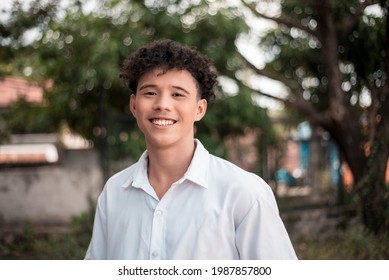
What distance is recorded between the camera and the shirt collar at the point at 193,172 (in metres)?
1.71

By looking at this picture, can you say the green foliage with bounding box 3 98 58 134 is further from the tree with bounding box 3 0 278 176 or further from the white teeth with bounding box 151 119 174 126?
the white teeth with bounding box 151 119 174 126

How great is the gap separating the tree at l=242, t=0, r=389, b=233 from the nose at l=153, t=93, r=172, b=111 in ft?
8.80

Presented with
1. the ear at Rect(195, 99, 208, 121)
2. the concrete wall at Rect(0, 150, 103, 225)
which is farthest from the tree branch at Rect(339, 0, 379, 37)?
the concrete wall at Rect(0, 150, 103, 225)

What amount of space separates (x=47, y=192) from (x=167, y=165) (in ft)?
16.5

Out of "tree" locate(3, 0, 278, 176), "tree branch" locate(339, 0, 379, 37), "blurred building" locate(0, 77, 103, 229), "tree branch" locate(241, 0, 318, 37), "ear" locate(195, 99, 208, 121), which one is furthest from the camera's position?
"blurred building" locate(0, 77, 103, 229)

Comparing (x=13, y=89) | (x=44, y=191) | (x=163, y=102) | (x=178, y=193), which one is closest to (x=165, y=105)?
(x=163, y=102)

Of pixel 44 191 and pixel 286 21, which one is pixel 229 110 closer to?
pixel 286 21

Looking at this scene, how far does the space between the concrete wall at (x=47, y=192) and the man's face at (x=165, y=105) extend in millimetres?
4644

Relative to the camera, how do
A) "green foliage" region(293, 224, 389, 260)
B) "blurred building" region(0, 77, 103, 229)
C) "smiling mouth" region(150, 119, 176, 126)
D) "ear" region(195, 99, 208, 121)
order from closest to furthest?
1. "smiling mouth" region(150, 119, 176, 126)
2. "ear" region(195, 99, 208, 121)
3. "green foliage" region(293, 224, 389, 260)
4. "blurred building" region(0, 77, 103, 229)

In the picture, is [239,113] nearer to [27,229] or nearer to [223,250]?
Result: [27,229]

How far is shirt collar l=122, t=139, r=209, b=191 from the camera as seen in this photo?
171cm

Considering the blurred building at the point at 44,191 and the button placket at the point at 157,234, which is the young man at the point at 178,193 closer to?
the button placket at the point at 157,234

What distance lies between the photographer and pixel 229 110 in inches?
237
